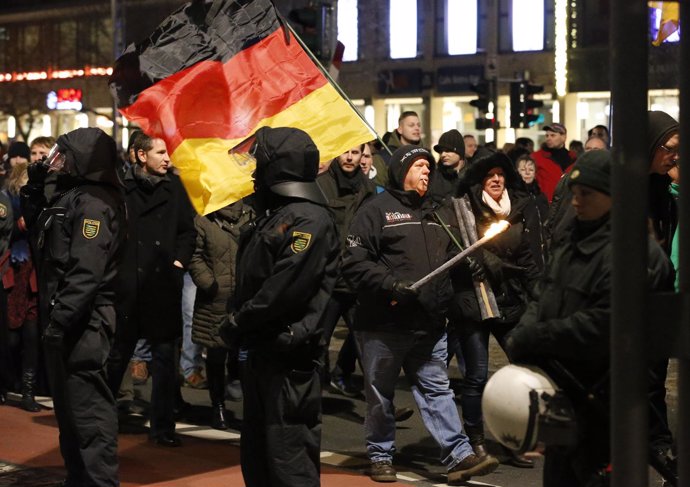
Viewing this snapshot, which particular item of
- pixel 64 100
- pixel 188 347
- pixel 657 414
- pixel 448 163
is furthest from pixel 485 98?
pixel 64 100

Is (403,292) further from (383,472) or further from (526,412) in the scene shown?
(526,412)

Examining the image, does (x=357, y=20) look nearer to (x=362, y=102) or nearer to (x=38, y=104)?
(x=362, y=102)

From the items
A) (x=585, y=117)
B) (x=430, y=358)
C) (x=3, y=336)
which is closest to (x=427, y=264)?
(x=430, y=358)

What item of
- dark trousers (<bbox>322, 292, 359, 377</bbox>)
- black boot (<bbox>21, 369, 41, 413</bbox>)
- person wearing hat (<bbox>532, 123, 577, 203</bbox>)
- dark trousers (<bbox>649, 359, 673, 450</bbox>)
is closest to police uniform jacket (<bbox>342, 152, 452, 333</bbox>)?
dark trousers (<bbox>649, 359, 673, 450</bbox>)

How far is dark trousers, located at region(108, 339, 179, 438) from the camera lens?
845cm

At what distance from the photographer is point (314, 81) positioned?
24.4 feet

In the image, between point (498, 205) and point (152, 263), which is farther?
point (152, 263)

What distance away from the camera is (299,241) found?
5.60 metres

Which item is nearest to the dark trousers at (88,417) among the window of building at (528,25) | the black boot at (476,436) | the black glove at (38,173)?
the black glove at (38,173)

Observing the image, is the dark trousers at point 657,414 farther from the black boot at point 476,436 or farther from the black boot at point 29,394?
the black boot at point 29,394

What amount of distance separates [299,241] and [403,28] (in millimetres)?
38332

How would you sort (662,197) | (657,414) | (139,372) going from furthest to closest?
(139,372), (662,197), (657,414)

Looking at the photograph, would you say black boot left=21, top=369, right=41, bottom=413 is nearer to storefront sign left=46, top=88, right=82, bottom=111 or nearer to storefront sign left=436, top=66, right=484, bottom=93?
storefront sign left=436, top=66, right=484, bottom=93

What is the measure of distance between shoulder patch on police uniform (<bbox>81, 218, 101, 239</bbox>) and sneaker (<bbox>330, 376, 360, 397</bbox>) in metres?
4.21
